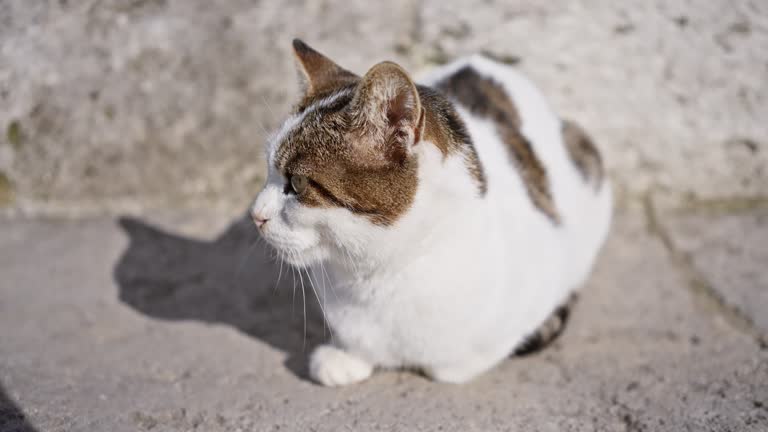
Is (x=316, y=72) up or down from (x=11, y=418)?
up

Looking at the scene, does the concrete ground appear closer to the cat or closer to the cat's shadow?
the cat's shadow

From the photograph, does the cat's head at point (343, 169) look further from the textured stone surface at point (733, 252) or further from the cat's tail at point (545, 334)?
the textured stone surface at point (733, 252)

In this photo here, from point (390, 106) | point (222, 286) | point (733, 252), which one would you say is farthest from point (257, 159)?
point (733, 252)

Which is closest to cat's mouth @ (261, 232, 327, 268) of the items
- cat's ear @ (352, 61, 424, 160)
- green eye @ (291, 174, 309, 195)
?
green eye @ (291, 174, 309, 195)

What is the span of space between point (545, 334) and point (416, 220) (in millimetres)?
923

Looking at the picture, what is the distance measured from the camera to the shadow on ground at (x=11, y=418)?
2.03m

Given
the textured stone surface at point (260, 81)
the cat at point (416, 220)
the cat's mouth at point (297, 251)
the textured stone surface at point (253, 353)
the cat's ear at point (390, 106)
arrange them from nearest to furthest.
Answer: the cat's ear at point (390, 106), the cat at point (416, 220), the cat's mouth at point (297, 251), the textured stone surface at point (253, 353), the textured stone surface at point (260, 81)

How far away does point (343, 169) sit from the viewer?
1951 millimetres

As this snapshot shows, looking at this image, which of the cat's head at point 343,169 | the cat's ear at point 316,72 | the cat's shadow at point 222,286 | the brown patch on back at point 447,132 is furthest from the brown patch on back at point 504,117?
the cat's shadow at point 222,286

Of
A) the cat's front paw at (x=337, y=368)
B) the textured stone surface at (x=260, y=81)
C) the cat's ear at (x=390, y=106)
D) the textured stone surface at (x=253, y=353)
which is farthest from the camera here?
the textured stone surface at (x=260, y=81)

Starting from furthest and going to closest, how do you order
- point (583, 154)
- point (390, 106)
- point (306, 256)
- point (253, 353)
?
point (583, 154), point (253, 353), point (306, 256), point (390, 106)

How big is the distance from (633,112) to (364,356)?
74.7 inches

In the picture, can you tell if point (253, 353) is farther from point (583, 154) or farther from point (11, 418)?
point (583, 154)

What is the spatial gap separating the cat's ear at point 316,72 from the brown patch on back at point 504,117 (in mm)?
544
